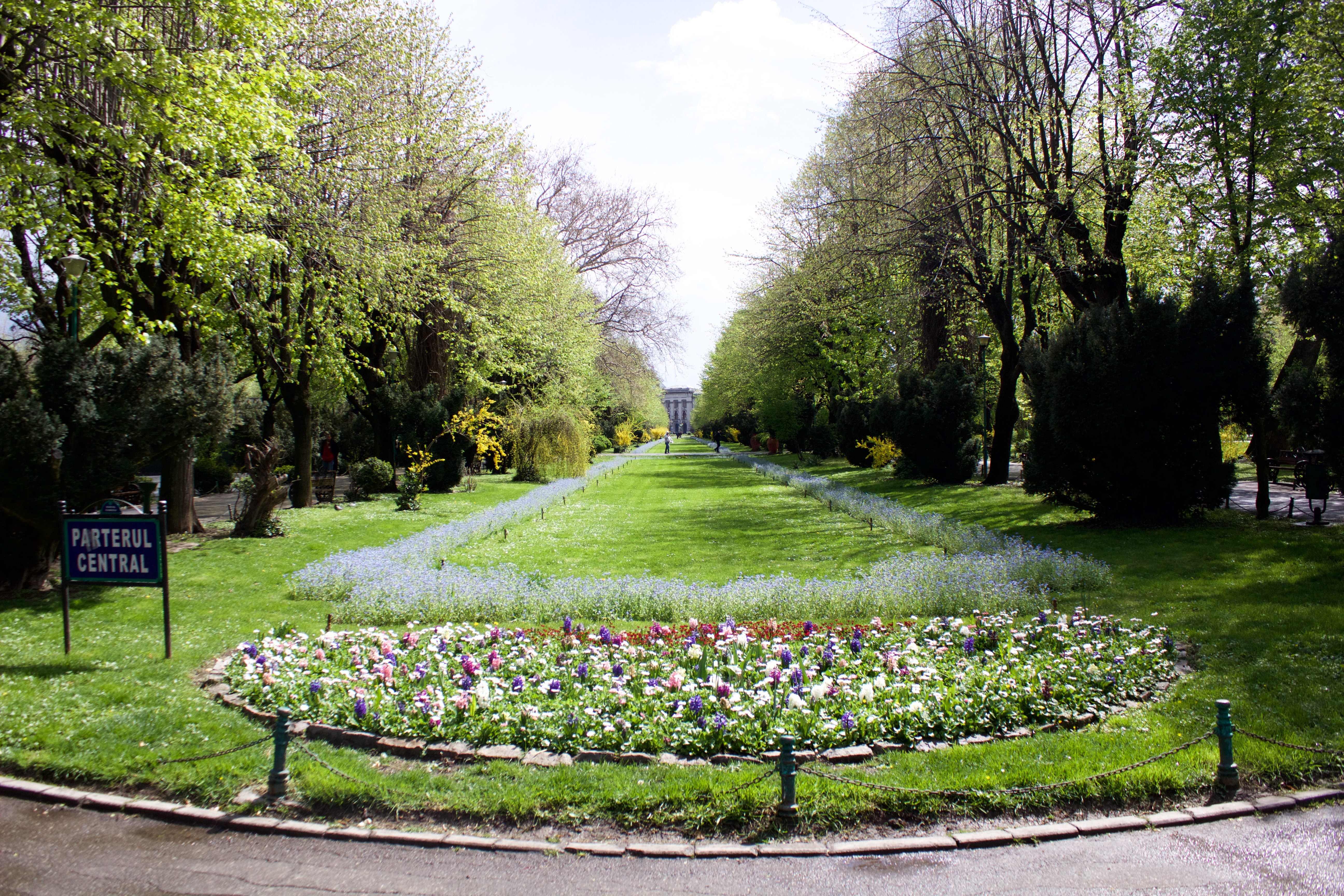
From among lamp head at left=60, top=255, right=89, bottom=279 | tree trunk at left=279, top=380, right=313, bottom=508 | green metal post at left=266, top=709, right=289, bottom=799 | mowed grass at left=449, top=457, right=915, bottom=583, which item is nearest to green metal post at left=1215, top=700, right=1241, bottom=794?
green metal post at left=266, top=709, right=289, bottom=799

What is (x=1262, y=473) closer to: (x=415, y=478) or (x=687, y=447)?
(x=415, y=478)

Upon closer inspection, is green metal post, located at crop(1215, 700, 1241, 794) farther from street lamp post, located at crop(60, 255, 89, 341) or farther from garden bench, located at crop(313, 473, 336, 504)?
garden bench, located at crop(313, 473, 336, 504)

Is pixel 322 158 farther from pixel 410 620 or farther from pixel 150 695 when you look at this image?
pixel 150 695

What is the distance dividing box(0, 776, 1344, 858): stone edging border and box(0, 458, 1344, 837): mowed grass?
0.16 metres

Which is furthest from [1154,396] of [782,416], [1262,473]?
[782,416]

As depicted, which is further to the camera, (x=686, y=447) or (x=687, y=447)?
(x=686, y=447)

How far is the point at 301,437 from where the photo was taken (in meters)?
19.2

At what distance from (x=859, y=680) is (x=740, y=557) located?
7314 millimetres

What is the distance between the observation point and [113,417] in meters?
9.17

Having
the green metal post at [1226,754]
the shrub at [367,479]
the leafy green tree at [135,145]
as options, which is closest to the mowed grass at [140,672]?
the leafy green tree at [135,145]

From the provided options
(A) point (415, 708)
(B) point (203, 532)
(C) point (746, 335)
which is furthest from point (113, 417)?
(C) point (746, 335)

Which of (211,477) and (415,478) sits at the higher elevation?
(415,478)

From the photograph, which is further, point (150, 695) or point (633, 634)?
point (633, 634)

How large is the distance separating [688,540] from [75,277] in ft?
34.9
